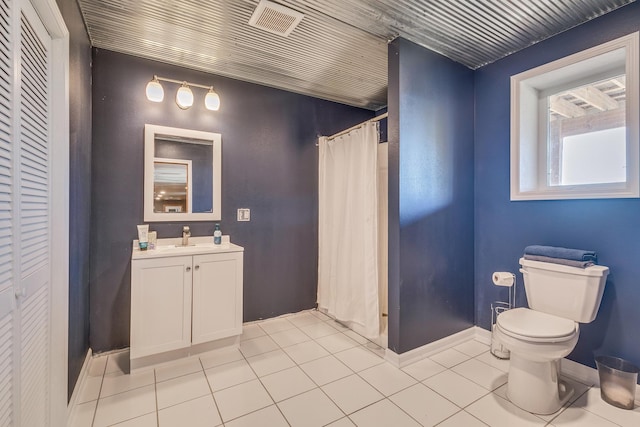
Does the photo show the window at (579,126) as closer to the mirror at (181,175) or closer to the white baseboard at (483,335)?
the white baseboard at (483,335)

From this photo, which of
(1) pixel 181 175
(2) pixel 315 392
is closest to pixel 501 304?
(2) pixel 315 392

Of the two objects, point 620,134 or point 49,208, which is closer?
point 49,208

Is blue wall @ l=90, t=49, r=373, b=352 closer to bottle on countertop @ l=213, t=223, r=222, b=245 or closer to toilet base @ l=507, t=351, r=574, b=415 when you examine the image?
bottle on countertop @ l=213, t=223, r=222, b=245

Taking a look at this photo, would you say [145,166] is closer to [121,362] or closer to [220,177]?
[220,177]

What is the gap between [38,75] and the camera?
127cm

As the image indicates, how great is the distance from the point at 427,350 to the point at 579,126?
6.78 ft

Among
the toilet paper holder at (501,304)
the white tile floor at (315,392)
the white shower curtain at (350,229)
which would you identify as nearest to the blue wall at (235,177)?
the white shower curtain at (350,229)

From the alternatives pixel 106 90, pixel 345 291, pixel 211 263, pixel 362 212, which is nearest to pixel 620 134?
pixel 362 212

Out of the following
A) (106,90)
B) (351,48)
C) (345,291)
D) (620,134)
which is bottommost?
(345,291)

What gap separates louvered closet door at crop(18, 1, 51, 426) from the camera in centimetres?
110

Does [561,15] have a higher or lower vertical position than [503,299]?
higher

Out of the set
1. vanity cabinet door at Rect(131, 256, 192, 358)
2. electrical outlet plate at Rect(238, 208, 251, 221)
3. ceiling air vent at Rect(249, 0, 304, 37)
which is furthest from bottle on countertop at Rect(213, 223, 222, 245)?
ceiling air vent at Rect(249, 0, 304, 37)

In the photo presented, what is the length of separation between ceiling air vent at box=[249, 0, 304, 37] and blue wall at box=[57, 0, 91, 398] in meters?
1.02

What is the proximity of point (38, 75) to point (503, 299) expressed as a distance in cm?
329
